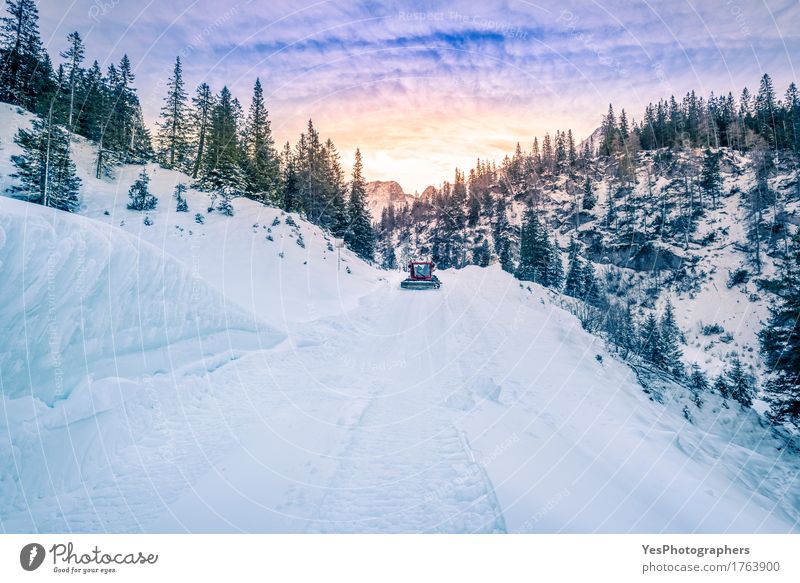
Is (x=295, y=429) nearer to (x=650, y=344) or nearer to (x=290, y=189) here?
(x=650, y=344)

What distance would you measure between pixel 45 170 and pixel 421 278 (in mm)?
21314

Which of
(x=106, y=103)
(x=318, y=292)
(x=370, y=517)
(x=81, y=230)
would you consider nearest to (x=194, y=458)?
(x=370, y=517)

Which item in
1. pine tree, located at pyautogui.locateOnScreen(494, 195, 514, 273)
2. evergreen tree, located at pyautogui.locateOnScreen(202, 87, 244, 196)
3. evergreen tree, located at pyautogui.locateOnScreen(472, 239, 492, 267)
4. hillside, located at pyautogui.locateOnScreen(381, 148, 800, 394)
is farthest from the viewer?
pine tree, located at pyautogui.locateOnScreen(494, 195, 514, 273)

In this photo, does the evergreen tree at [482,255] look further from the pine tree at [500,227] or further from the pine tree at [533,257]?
the pine tree at [533,257]

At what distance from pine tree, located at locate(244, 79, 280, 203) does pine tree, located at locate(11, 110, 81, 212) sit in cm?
1402

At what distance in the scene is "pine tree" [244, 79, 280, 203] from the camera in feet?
104

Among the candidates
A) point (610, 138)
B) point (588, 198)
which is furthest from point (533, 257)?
point (610, 138)

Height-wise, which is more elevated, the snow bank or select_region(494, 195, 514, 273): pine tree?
select_region(494, 195, 514, 273): pine tree

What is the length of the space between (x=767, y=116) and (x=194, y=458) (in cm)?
9348

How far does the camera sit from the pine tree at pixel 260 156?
104ft

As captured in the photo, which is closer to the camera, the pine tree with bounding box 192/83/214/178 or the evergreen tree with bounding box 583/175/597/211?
the pine tree with bounding box 192/83/214/178

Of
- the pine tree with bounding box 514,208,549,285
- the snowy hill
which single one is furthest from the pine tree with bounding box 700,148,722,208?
the snowy hill

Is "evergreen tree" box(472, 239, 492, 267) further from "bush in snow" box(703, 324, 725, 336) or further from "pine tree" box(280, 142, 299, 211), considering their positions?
"pine tree" box(280, 142, 299, 211)

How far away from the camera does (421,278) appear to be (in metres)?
24.2
